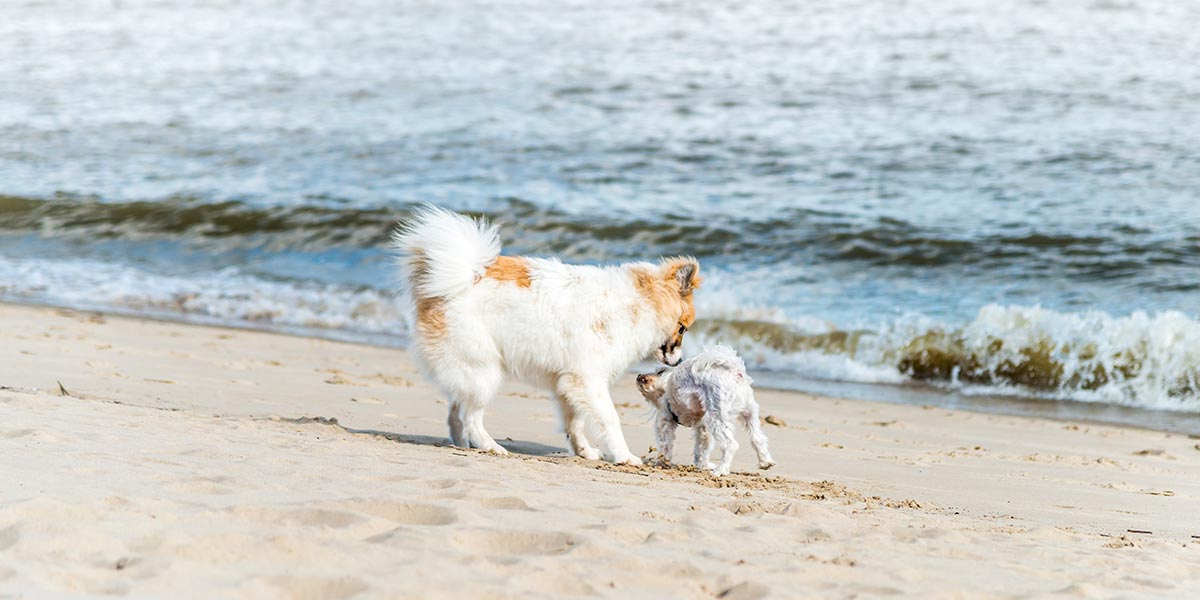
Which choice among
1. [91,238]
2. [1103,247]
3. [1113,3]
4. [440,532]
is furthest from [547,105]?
[440,532]

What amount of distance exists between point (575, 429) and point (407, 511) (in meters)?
2.07

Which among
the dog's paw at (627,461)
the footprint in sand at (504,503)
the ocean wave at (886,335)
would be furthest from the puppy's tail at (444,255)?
the ocean wave at (886,335)

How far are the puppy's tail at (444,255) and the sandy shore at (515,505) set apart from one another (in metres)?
0.86

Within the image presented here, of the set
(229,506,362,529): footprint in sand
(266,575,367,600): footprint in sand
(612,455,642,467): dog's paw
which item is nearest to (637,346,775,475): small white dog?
(612,455,642,467): dog's paw

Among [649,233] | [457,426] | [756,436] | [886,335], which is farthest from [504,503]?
[649,233]

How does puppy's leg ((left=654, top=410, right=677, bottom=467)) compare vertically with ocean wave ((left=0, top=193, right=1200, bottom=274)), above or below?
below

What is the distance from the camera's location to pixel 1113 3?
2881 centimetres

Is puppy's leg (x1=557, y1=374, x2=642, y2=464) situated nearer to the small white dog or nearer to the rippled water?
the small white dog

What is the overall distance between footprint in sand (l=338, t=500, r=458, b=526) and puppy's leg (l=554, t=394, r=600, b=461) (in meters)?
1.94

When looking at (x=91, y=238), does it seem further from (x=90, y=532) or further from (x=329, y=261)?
(x=90, y=532)

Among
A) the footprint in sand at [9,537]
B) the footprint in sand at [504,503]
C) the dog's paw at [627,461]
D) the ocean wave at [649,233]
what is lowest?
the footprint in sand at [9,537]

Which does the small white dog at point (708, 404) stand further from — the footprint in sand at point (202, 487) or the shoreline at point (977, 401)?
the shoreline at point (977, 401)

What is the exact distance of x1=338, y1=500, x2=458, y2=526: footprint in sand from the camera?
409 centimetres

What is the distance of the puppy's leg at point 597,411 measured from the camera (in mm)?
5953
